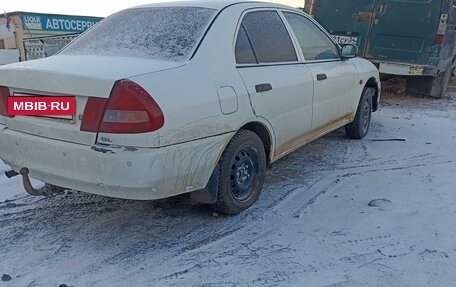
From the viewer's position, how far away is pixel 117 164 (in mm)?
2699

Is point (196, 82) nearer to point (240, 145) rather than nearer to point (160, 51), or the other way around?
point (160, 51)

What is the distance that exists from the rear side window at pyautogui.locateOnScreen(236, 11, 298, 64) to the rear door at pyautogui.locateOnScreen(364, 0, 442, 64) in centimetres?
500

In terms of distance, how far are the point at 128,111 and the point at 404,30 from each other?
276 inches

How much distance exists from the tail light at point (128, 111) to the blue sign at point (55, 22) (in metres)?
8.63

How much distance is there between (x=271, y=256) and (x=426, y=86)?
7216 millimetres

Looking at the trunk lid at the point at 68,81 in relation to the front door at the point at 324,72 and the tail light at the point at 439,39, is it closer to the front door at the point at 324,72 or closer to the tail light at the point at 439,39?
the front door at the point at 324,72

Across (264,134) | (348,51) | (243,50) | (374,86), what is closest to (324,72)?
(348,51)

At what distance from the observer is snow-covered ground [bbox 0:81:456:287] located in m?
2.78

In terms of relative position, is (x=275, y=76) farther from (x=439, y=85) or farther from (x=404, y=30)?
(x=439, y=85)

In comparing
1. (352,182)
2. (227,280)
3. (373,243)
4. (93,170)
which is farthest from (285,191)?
(93,170)

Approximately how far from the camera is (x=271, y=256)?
301 cm

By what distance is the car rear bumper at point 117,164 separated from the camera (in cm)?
270

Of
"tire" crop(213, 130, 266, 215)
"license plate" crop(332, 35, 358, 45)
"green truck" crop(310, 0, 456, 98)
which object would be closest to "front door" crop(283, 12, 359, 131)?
"tire" crop(213, 130, 266, 215)

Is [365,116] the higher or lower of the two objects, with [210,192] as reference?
higher
